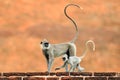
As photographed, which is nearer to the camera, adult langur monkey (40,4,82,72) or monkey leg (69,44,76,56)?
adult langur monkey (40,4,82,72)

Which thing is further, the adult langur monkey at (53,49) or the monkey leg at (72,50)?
the monkey leg at (72,50)

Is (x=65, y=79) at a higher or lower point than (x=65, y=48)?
lower

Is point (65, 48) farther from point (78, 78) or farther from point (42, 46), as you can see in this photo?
point (78, 78)

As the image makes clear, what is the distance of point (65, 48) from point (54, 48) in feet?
0.93

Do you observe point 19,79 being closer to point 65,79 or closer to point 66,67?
point 65,79

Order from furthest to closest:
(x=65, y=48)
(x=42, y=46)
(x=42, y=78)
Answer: (x=65, y=48), (x=42, y=46), (x=42, y=78)

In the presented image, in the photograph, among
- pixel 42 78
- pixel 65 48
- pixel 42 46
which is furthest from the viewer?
pixel 65 48

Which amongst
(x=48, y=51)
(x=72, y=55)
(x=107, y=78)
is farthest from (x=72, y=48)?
(x=107, y=78)

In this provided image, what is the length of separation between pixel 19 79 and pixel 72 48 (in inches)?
101

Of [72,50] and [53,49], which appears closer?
[53,49]

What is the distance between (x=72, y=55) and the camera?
668 centimetres

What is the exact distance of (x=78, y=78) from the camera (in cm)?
428

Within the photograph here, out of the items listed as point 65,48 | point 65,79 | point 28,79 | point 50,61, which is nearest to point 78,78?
point 65,79

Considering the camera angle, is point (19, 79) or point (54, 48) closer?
point (19, 79)
